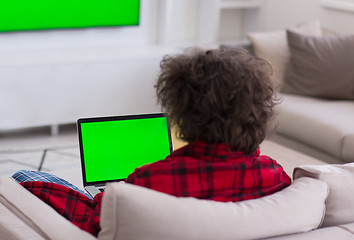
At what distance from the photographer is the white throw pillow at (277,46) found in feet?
12.9

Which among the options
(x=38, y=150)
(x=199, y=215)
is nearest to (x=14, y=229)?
(x=199, y=215)

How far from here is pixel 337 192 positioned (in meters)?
1.51

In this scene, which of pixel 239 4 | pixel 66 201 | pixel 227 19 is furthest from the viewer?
pixel 227 19

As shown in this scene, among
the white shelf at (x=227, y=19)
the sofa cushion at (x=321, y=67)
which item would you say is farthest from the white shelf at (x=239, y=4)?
the sofa cushion at (x=321, y=67)

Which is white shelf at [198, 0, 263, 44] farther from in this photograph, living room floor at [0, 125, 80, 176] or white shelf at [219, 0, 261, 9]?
living room floor at [0, 125, 80, 176]

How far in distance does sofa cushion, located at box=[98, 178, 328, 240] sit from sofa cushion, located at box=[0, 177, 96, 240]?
11 centimetres

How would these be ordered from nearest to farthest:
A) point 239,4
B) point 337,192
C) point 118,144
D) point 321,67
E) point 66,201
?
point 337,192
point 66,201
point 118,144
point 321,67
point 239,4

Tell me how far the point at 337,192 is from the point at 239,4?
11.0 feet

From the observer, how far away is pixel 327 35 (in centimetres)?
402

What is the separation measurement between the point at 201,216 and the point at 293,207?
26 centimetres

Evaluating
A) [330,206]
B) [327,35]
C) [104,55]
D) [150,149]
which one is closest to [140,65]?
[104,55]

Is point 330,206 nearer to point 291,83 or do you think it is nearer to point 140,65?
point 291,83

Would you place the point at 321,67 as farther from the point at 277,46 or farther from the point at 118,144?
the point at 118,144

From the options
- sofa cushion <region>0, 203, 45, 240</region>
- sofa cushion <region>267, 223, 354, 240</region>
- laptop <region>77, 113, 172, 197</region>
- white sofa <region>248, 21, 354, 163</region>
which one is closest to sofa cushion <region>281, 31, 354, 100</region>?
white sofa <region>248, 21, 354, 163</region>
